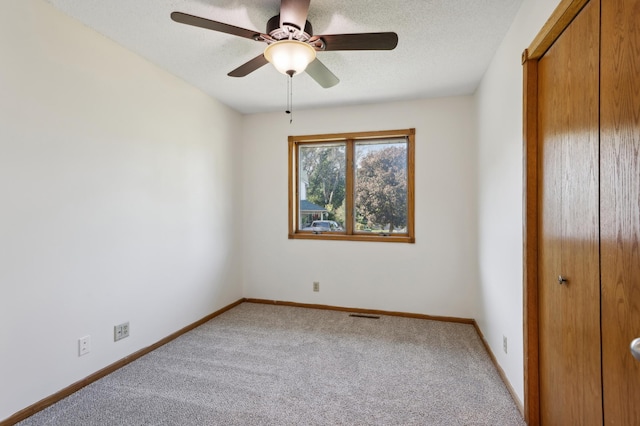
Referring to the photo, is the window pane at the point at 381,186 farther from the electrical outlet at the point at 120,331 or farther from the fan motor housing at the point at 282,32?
the electrical outlet at the point at 120,331

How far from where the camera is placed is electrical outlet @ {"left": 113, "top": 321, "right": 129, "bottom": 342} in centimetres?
232

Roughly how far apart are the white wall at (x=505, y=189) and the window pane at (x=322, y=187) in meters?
1.59

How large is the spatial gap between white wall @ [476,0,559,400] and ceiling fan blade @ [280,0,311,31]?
1181 mm

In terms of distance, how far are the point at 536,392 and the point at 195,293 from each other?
2.93m

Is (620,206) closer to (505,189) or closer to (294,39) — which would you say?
(505,189)

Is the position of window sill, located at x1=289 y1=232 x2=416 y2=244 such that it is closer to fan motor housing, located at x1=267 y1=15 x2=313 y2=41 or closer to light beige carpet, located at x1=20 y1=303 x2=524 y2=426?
light beige carpet, located at x1=20 y1=303 x2=524 y2=426

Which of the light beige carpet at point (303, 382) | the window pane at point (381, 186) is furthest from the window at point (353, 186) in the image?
the light beige carpet at point (303, 382)

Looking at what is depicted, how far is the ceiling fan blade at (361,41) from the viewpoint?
66.1 inches

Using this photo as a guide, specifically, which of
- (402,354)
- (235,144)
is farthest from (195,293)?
(402,354)

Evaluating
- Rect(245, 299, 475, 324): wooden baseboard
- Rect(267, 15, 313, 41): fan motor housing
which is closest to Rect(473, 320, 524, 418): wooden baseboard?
Rect(245, 299, 475, 324): wooden baseboard

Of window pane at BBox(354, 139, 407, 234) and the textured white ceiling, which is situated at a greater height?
the textured white ceiling

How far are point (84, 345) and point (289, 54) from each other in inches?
92.6

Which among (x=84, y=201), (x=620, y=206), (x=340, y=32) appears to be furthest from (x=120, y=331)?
(x=620, y=206)

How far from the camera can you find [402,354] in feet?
8.48
